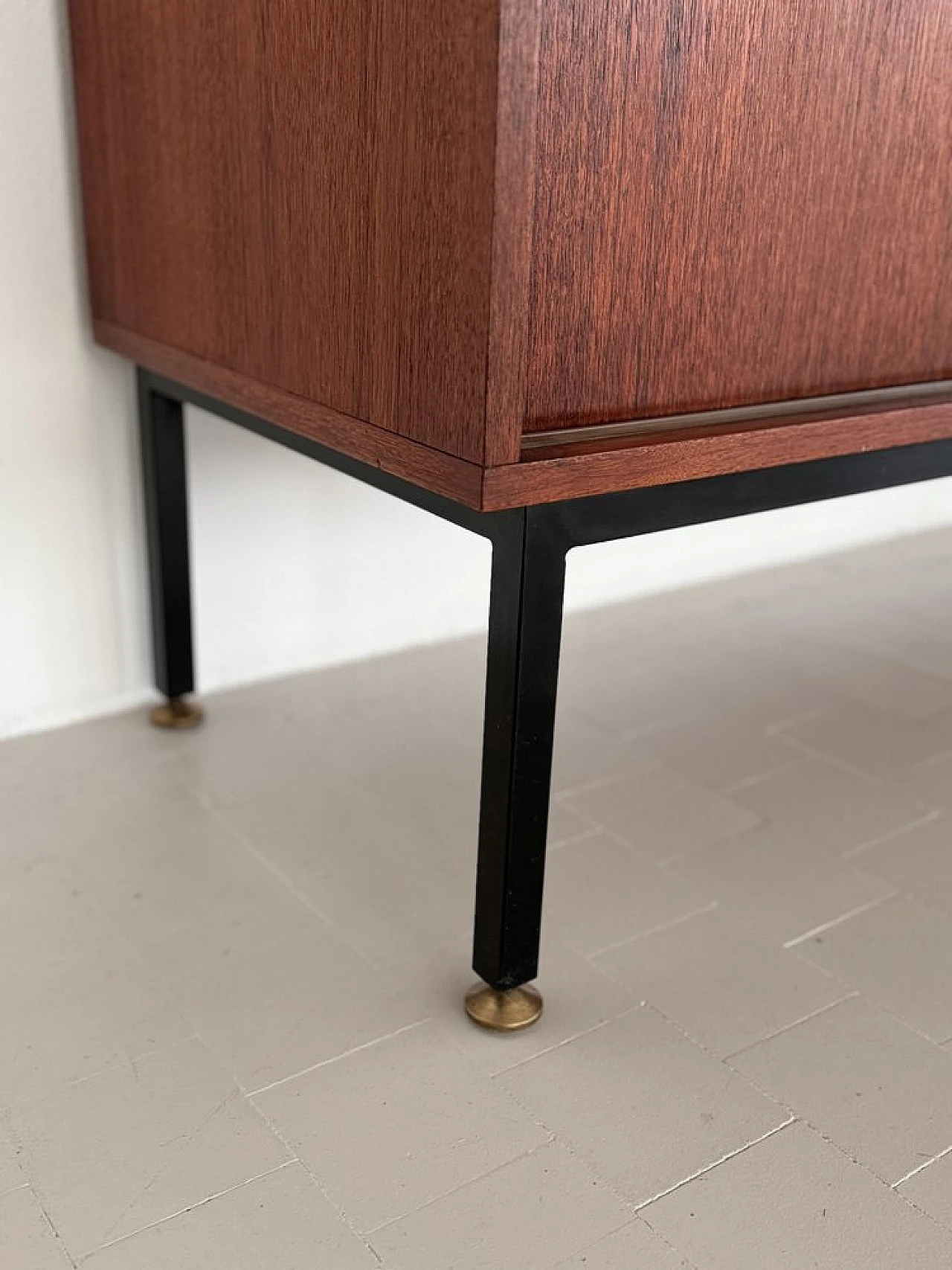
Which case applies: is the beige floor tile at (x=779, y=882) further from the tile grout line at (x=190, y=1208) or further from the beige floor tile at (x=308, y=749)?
the tile grout line at (x=190, y=1208)

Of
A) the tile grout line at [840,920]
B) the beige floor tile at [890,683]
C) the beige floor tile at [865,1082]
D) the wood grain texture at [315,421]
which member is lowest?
the beige floor tile at [890,683]

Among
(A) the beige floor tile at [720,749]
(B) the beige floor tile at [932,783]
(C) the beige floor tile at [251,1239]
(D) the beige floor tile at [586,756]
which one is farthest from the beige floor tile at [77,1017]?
(B) the beige floor tile at [932,783]

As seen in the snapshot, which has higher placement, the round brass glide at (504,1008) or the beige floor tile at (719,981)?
the round brass glide at (504,1008)

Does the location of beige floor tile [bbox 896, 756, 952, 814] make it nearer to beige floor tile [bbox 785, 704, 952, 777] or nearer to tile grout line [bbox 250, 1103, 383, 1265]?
beige floor tile [bbox 785, 704, 952, 777]

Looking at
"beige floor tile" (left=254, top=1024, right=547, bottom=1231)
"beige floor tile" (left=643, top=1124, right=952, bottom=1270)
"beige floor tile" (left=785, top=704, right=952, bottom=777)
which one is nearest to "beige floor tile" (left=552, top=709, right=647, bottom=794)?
"beige floor tile" (left=785, top=704, right=952, bottom=777)

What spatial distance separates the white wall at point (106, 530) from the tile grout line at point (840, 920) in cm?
100

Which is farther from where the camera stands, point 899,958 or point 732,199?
point 899,958

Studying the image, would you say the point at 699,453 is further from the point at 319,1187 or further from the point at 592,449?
the point at 319,1187

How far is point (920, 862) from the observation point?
178cm

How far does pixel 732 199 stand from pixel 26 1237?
44.7 inches

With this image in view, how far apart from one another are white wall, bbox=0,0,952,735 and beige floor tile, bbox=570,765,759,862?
617 millimetres

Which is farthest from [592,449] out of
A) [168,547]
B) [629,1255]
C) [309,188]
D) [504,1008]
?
[168,547]

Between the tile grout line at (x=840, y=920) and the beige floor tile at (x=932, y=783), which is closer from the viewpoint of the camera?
the tile grout line at (x=840, y=920)

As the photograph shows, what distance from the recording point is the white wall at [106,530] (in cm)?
184
